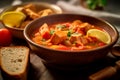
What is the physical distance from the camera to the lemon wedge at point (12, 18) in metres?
1.74

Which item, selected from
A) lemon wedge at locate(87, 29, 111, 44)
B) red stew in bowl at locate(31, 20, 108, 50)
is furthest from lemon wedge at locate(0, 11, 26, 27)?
lemon wedge at locate(87, 29, 111, 44)

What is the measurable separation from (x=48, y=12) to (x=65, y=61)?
681mm

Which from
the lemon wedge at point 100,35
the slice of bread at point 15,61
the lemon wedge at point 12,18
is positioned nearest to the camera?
the slice of bread at point 15,61

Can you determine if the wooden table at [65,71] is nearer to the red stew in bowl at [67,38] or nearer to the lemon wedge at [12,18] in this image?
the red stew in bowl at [67,38]

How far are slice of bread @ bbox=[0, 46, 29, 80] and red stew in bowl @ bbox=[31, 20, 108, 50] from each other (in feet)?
0.36

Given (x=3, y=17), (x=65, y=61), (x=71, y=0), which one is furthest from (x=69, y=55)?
(x=71, y=0)

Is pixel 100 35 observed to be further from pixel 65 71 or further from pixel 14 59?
pixel 14 59

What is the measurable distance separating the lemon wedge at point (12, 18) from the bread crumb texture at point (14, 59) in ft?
0.97

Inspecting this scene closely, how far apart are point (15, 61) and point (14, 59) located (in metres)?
0.02

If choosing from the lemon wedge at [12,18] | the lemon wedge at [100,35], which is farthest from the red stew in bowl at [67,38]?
the lemon wedge at [12,18]

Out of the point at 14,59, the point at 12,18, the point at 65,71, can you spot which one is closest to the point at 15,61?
the point at 14,59

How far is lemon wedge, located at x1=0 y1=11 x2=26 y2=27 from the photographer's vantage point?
5.71ft

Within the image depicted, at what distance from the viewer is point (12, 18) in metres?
1.76

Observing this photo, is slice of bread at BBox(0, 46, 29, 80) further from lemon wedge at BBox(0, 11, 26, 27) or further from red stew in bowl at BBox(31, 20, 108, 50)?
lemon wedge at BBox(0, 11, 26, 27)
